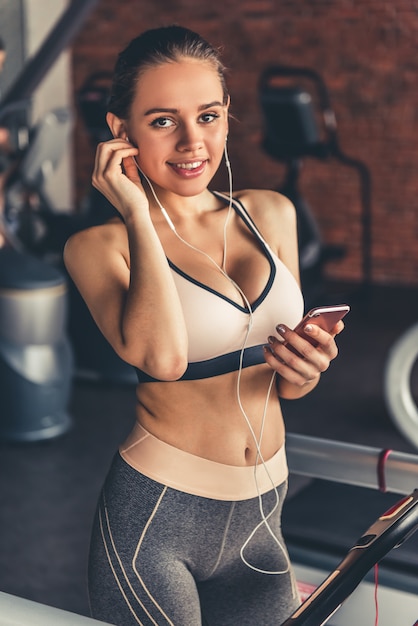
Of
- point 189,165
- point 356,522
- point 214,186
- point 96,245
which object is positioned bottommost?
point 356,522

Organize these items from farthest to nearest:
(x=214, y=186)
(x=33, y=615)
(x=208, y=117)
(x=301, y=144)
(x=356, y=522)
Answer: (x=301, y=144) → (x=356, y=522) → (x=214, y=186) → (x=208, y=117) → (x=33, y=615)

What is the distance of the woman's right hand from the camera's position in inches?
46.9

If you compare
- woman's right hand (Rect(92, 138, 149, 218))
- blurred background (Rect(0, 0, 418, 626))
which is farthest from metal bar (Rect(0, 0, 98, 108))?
woman's right hand (Rect(92, 138, 149, 218))

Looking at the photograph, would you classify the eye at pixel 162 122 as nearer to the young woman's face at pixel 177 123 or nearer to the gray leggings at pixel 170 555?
the young woman's face at pixel 177 123

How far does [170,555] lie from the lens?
1.28 meters

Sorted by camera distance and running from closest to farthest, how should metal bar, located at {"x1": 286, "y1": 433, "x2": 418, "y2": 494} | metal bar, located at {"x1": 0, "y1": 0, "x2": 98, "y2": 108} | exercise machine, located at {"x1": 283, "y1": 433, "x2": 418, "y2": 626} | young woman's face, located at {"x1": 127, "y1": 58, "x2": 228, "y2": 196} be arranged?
young woman's face, located at {"x1": 127, "y1": 58, "x2": 228, "y2": 196} < exercise machine, located at {"x1": 283, "y1": 433, "x2": 418, "y2": 626} < metal bar, located at {"x1": 286, "y1": 433, "x2": 418, "y2": 494} < metal bar, located at {"x1": 0, "y1": 0, "x2": 98, "y2": 108}

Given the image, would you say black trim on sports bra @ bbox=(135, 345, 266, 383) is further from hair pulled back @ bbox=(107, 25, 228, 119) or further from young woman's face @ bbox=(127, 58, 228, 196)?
hair pulled back @ bbox=(107, 25, 228, 119)

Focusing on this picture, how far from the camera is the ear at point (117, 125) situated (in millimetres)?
1248

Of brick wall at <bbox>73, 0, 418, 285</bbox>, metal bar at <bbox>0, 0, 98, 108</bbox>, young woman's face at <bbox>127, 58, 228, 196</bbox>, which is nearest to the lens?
young woman's face at <bbox>127, 58, 228, 196</bbox>

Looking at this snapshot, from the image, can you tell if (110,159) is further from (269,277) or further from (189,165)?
(269,277)

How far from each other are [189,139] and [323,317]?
0.30 meters

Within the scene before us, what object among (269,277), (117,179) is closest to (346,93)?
(269,277)

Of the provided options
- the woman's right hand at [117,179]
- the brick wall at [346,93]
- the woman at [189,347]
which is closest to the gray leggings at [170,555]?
the woman at [189,347]

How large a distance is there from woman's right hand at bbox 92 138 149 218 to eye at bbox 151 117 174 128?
0.04 meters
